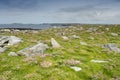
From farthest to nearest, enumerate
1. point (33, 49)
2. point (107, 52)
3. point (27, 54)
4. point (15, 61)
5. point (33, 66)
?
1. point (107, 52)
2. point (33, 49)
3. point (27, 54)
4. point (15, 61)
5. point (33, 66)

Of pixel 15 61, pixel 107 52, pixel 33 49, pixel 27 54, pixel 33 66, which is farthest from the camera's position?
pixel 107 52

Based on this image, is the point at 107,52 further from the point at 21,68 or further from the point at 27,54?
the point at 21,68

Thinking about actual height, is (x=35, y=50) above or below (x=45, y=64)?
above

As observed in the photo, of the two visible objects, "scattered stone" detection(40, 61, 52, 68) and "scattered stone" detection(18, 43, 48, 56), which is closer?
"scattered stone" detection(40, 61, 52, 68)

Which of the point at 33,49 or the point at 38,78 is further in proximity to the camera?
the point at 33,49

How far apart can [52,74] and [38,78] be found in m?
1.36

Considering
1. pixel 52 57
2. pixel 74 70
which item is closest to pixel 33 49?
pixel 52 57

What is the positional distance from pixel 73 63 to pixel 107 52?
1302 cm

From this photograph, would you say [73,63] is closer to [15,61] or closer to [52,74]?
[52,74]

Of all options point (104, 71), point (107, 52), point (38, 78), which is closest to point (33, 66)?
point (38, 78)

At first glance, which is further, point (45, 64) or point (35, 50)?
point (35, 50)

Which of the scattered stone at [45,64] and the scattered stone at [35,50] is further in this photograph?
the scattered stone at [35,50]

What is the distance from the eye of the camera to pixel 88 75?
20.0 m

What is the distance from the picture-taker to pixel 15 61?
80.3 ft
